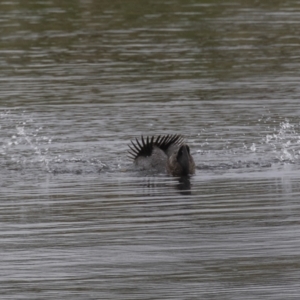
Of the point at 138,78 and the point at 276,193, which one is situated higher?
the point at 138,78

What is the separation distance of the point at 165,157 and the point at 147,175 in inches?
14.1

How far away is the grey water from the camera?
990 cm

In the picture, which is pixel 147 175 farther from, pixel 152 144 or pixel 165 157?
pixel 152 144

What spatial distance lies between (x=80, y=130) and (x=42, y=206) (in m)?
5.26

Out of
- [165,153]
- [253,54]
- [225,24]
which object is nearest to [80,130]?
[165,153]

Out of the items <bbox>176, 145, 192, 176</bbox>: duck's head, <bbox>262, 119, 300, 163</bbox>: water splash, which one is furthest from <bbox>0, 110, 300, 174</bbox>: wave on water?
<bbox>176, 145, 192, 176</bbox>: duck's head

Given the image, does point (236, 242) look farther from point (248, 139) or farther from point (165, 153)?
point (248, 139)

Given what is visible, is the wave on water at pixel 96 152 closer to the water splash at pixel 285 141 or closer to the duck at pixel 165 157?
the water splash at pixel 285 141

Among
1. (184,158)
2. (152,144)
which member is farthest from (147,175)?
(184,158)

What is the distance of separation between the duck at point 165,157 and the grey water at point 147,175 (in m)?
0.17

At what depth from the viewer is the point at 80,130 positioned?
18.1m

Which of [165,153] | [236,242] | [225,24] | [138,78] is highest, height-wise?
[225,24]

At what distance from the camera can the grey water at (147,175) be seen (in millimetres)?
9898

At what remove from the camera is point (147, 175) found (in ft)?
49.9
